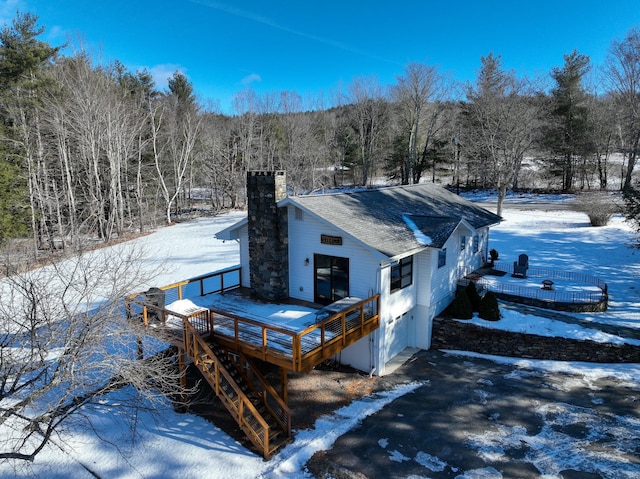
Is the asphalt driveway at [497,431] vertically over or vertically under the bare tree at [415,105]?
under

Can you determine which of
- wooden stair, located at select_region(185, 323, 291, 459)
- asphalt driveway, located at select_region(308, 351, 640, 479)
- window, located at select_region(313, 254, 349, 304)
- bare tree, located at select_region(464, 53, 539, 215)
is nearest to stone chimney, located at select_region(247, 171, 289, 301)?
window, located at select_region(313, 254, 349, 304)

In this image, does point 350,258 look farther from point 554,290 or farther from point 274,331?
point 554,290

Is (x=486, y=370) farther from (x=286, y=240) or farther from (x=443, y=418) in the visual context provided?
(x=286, y=240)

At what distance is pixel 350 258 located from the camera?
43.1 ft

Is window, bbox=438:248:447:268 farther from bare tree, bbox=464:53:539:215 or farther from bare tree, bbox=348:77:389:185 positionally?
bare tree, bbox=348:77:389:185

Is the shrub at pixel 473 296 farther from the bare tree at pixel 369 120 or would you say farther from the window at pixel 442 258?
the bare tree at pixel 369 120

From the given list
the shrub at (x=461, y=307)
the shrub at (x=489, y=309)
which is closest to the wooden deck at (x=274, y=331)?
the shrub at (x=461, y=307)

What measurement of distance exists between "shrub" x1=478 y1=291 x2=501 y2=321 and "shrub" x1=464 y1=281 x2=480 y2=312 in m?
0.37

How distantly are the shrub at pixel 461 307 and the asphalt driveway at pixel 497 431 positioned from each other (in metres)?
2.49

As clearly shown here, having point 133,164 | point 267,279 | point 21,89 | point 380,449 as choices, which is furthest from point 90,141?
point 380,449

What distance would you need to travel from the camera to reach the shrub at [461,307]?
15.5 m

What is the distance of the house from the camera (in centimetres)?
1302

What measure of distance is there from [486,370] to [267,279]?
7903mm

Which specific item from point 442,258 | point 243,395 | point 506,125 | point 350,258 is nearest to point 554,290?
point 442,258
